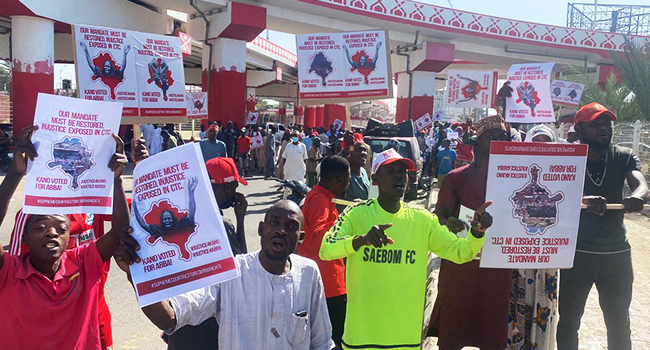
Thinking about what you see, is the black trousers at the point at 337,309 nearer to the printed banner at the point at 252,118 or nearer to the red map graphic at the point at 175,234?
the red map graphic at the point at 175,234

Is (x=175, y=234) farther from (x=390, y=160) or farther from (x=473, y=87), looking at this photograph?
(x=473, y=87)

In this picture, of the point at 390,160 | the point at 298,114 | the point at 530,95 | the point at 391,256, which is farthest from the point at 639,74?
the point at 298,114

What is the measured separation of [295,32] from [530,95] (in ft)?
46.9

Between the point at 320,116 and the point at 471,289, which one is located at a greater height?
the point at 320,116

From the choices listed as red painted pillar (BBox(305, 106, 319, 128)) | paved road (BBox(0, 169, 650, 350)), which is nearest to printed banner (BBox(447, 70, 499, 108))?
paved road (BBox(0, 169, 650, 350))

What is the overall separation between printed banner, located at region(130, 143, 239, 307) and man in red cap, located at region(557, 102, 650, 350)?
2565 millimetres

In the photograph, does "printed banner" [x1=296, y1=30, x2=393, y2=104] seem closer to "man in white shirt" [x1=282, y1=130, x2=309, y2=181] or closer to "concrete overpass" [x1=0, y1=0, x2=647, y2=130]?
"man in white shirt" [x1=282, y1=130, x2=309, y2=181]

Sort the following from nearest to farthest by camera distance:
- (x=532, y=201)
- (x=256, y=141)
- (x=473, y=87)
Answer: (x=532, y=201), (x=473, y=87), (x=256, y=141)

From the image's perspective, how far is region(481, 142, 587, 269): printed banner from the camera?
2951 millimetres

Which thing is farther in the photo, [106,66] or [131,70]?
[131,70]

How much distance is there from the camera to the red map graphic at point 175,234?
6.40 ft

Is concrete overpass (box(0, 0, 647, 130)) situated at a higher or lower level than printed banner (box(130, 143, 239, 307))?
higher

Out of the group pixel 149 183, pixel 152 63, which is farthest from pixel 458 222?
pixel 152 63

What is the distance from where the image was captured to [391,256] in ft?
9.00
